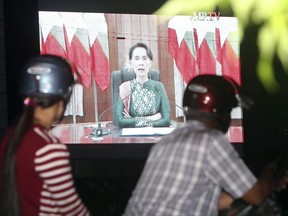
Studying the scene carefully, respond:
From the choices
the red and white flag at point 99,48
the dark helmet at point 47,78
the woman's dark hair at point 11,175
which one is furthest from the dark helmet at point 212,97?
the red and white flag at point 99,48

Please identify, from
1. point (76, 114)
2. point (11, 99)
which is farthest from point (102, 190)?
point (11, 99)

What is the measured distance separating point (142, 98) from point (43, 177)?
3.69m

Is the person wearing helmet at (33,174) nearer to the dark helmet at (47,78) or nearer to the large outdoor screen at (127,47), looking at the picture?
the dark helmet at (47,78)

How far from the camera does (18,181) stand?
9.31 ft

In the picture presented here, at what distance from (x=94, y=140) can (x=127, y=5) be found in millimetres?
1497

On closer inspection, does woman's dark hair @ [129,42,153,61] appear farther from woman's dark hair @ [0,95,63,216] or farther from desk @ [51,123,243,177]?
woman's dark hair @ [0,95,63,216]

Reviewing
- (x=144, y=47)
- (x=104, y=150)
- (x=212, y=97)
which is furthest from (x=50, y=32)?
(x=212, y=97)

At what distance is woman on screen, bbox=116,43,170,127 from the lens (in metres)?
6.39

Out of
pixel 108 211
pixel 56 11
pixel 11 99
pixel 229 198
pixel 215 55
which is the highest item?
pixel 56 11

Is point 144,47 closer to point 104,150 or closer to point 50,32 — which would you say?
point 50,32

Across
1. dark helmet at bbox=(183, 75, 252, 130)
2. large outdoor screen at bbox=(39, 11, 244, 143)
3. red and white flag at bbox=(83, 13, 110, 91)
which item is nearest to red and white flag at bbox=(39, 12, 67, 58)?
large outdoor screen at bbox=(39, 11, 244, 143)

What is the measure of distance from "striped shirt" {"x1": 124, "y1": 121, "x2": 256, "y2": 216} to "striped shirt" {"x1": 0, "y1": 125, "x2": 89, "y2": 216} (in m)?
0.39

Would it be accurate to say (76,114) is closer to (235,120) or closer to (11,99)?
(11,99)

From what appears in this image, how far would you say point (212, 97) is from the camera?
303 cm
